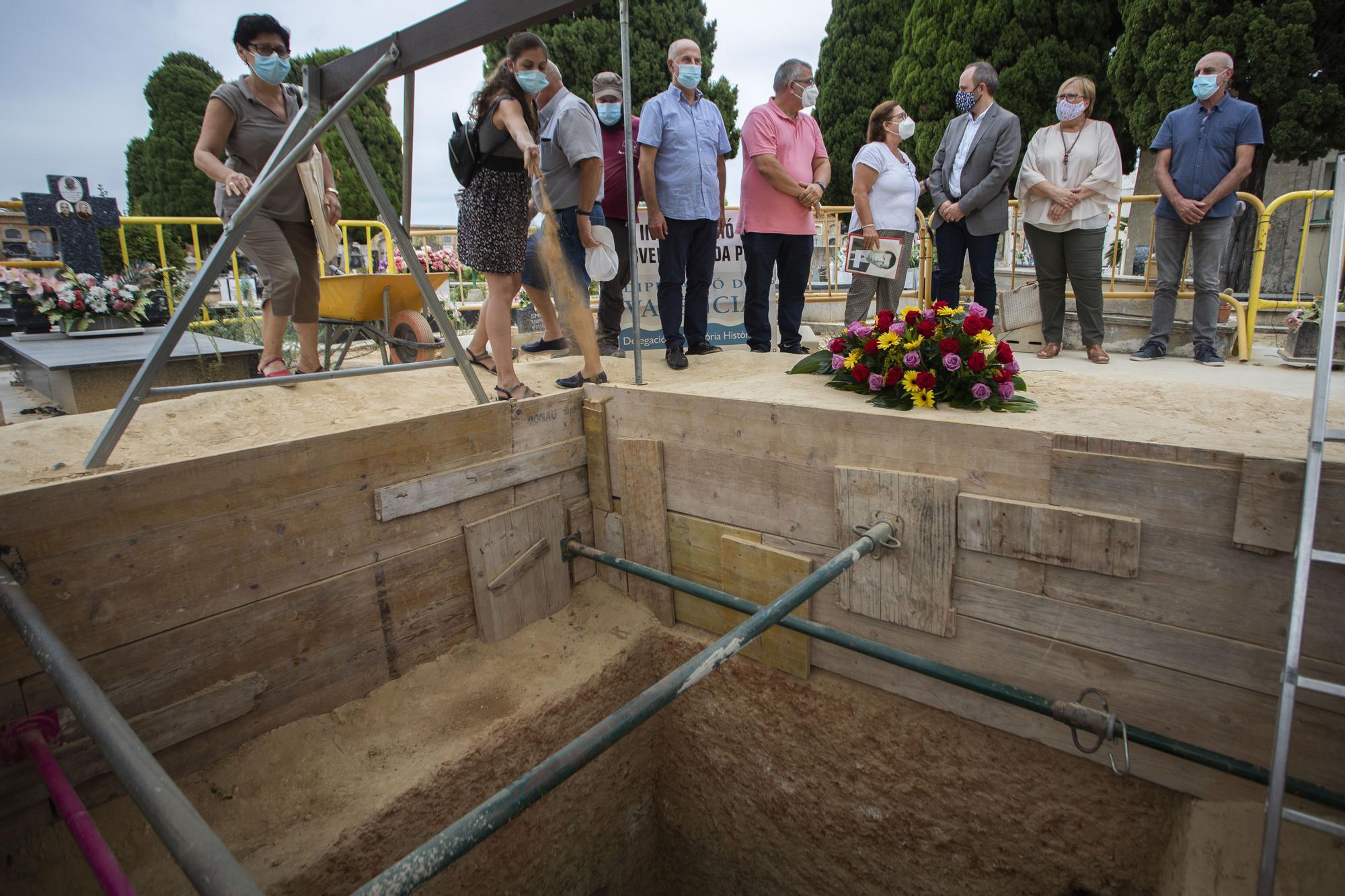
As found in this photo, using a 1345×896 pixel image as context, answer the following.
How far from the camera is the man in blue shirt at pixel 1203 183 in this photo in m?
4.09

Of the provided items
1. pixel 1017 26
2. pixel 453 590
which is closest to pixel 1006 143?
pixel 453 590

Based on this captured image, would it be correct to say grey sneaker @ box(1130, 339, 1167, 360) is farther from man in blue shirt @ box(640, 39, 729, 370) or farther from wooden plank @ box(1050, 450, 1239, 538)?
wooden plank @ box(1050, 450, 1239, 538)

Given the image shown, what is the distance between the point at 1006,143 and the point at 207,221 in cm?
529

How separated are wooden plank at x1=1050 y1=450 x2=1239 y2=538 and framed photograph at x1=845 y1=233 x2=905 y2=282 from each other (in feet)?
8.67

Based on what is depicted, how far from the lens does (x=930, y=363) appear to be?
270 cm

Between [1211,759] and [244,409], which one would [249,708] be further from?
[1211,759]

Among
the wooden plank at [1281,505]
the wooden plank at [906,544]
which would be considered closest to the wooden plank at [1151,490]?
the wooden plank at [1281,505]

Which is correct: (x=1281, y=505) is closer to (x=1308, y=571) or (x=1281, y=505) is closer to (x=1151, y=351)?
(x=1308, y=571)

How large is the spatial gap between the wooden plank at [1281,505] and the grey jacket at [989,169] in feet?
9.72

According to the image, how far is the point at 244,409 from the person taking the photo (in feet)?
9.57

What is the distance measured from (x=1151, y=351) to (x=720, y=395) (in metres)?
3.34

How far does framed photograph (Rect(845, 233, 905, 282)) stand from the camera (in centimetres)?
457

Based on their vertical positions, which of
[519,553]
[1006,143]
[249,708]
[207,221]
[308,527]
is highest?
[1006,143]

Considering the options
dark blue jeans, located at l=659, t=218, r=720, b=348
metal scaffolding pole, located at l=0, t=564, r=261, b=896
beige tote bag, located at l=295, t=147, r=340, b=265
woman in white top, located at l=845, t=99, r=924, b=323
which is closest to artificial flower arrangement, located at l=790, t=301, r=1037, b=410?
dark blue jeans, located at l=659, t=218, r=720, b=348
